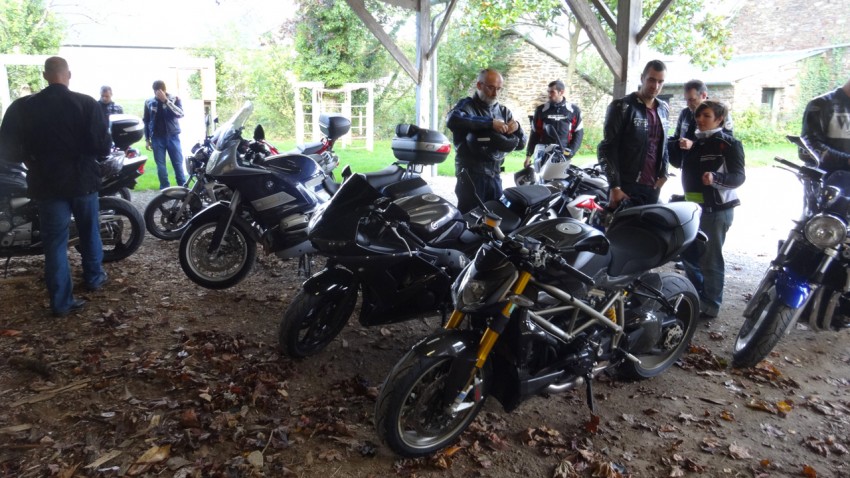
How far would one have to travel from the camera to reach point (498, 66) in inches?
853

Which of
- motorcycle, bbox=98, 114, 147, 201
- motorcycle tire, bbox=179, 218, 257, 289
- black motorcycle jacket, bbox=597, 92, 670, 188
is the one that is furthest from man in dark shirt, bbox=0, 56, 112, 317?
black motorcycle jacket, bbox=597, 92, 670, 188

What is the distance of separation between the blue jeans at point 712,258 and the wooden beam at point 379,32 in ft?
21.7

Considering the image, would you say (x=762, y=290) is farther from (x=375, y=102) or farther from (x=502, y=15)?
(x=375, y=102)

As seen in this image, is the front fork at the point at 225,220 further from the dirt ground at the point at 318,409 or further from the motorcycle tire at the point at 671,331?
the motorcycle tire at the point at 671,331

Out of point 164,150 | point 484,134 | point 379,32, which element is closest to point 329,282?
Result: point 484,134

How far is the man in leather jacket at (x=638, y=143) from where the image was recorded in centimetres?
442

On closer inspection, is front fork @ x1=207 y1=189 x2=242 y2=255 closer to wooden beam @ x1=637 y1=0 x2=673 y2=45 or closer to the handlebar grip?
the handlebar grip

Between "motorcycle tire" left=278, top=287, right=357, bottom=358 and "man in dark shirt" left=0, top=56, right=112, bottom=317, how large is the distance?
6.51 feet

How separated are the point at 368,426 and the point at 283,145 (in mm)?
16183

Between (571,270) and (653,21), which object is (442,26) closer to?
(653,21)

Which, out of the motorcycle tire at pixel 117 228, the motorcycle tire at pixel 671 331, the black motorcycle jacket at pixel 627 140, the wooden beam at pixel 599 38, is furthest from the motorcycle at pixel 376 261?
the wooden beam at pixel 599 38

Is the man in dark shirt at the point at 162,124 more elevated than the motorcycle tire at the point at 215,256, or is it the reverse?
the man in dark shirt at the point at 162,124

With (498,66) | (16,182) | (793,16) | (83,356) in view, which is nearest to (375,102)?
(498,66)

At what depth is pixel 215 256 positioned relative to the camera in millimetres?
4898
